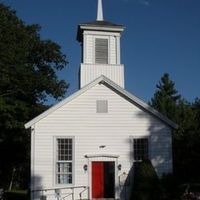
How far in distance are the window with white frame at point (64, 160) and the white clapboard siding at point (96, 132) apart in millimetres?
277

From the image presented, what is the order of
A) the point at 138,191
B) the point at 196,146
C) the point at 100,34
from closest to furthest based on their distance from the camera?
the point at 138,191, the point at 100,34, the point at 196,146

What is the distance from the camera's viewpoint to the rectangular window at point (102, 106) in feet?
78.8

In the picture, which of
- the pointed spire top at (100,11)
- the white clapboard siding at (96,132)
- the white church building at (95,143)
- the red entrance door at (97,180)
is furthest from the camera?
the pointed spire top at (100,11)

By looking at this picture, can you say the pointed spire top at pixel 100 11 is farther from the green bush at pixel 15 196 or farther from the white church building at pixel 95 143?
the green bush at pixel 15 196

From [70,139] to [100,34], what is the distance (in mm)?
7868

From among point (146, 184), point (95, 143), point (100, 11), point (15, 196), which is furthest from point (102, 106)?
point (15, 196)

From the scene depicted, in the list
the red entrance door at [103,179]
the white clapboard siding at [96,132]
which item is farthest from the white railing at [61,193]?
the red entrance door at [103,179]

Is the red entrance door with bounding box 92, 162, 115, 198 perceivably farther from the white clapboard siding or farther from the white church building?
the white clapboard siding

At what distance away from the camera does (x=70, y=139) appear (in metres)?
23.5

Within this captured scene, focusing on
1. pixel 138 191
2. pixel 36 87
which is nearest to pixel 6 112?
pixel 36 87

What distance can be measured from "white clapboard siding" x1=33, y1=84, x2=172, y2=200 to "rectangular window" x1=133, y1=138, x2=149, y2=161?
0.29 metres

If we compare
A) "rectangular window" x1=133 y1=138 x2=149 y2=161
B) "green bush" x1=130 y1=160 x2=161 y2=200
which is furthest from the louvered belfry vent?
"green bush" x1=130 y1=160 x2=161 y2=200

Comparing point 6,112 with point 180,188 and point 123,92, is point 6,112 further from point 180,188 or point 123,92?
point 180,188

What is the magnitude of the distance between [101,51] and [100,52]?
102mm
